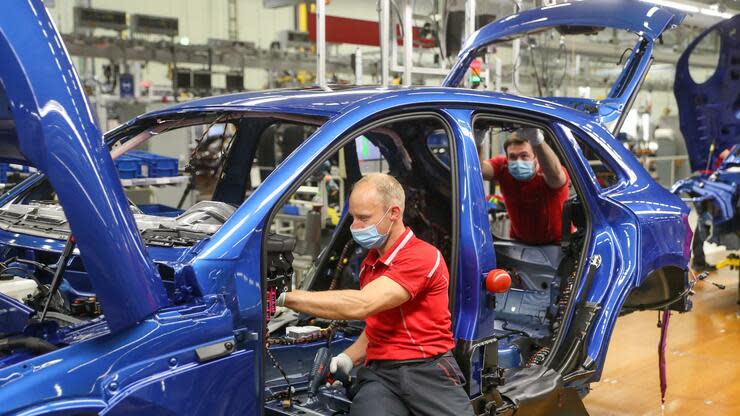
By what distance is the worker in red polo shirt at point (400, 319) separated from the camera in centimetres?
264

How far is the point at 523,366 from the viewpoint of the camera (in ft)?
11.7

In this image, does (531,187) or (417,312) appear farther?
(531,187)

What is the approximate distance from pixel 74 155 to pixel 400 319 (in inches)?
50.4

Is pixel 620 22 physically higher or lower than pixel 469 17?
lower

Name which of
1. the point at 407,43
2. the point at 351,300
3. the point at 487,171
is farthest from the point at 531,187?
the point at 407,43

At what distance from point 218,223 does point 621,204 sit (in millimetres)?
1928

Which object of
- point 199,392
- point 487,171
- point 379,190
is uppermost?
point 379,190

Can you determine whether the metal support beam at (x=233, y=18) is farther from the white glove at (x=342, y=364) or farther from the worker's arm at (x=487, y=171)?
the white glove at (x=342, y=364)

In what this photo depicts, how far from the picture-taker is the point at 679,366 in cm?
552

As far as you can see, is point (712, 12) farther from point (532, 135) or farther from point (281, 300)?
point (281, 300)

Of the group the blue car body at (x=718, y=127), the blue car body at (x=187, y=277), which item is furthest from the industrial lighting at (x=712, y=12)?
the blue car body at (x=187, y=277)

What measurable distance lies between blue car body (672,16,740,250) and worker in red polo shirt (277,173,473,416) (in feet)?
15.3

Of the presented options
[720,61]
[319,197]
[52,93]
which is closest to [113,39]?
[319,197]

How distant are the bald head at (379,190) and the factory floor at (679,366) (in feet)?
8.58
